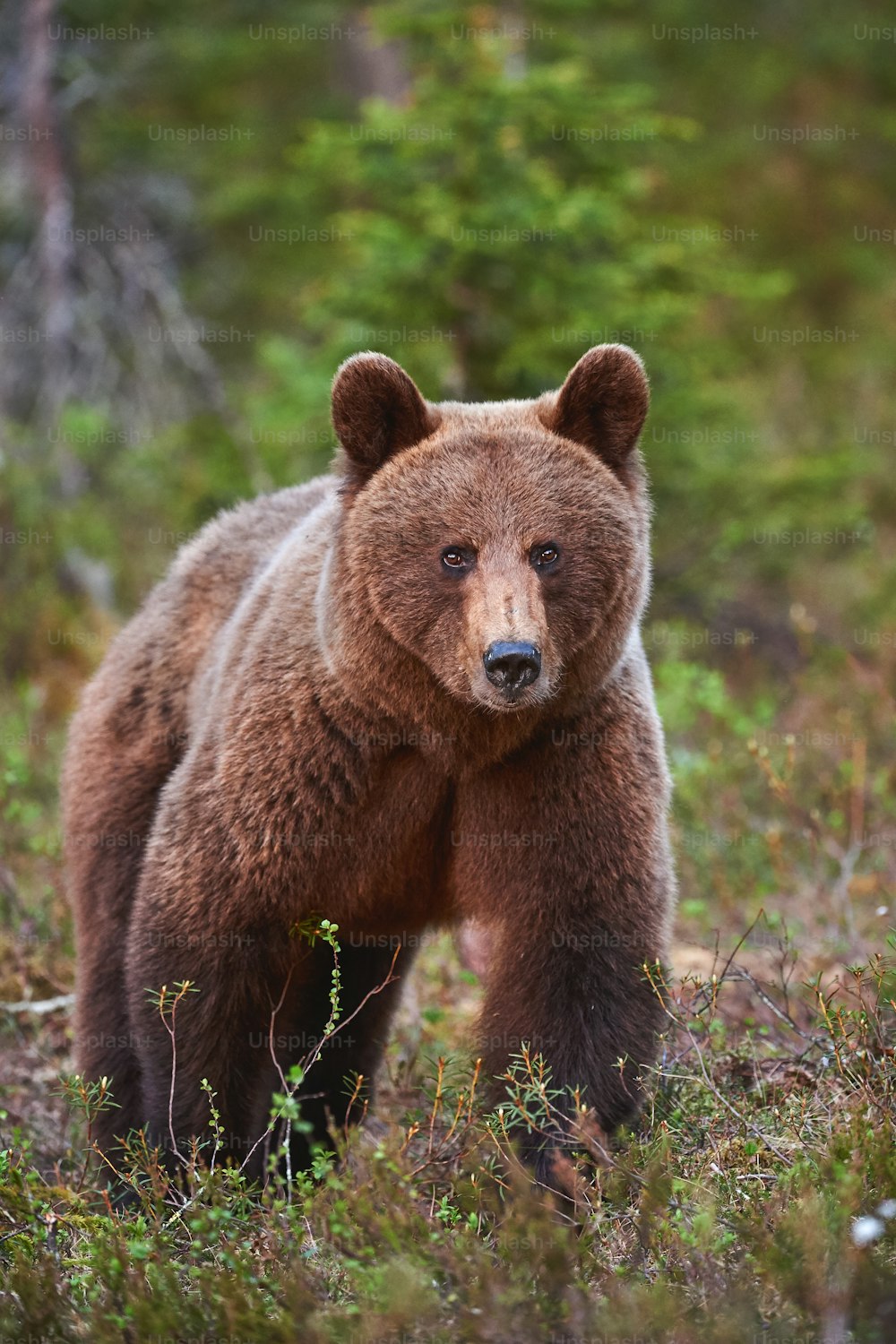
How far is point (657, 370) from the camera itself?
10.1m

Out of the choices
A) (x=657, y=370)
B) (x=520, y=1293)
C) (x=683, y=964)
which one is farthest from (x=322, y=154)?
(x=520, y=1293)

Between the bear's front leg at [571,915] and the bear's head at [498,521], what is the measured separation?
297 millimetres

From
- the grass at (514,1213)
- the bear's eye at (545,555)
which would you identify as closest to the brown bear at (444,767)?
the bear's eye at (545,555)

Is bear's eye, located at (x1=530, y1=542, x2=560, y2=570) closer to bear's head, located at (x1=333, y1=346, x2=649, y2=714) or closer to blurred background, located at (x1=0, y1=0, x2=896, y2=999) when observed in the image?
bear's head, located at (x1=333, y1=346, x2=649, y2=714)

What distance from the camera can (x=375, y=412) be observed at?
181 inches

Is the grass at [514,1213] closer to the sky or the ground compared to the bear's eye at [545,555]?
closer to the ground

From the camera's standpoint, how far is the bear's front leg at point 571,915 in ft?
14.6

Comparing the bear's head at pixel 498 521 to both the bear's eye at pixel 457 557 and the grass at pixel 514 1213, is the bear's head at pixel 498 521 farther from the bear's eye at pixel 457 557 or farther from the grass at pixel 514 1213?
the grass at pixel 514 1213

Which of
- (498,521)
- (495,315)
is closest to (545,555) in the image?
(498,521)

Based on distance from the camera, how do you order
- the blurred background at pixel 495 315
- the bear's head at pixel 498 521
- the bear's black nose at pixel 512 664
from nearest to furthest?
the bear's black nose at pixel 512 664 → the bear's head at pixel 498 521 → the blurred background at pixel 495 315

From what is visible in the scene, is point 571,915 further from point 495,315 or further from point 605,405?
point 495,315

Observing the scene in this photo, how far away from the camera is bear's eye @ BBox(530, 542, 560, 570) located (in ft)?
14.3

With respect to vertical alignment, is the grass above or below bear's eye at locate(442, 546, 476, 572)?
below

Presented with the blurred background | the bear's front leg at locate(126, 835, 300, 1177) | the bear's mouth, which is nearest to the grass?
the bear's front leg at locate(126, 835, 300, 1177)
